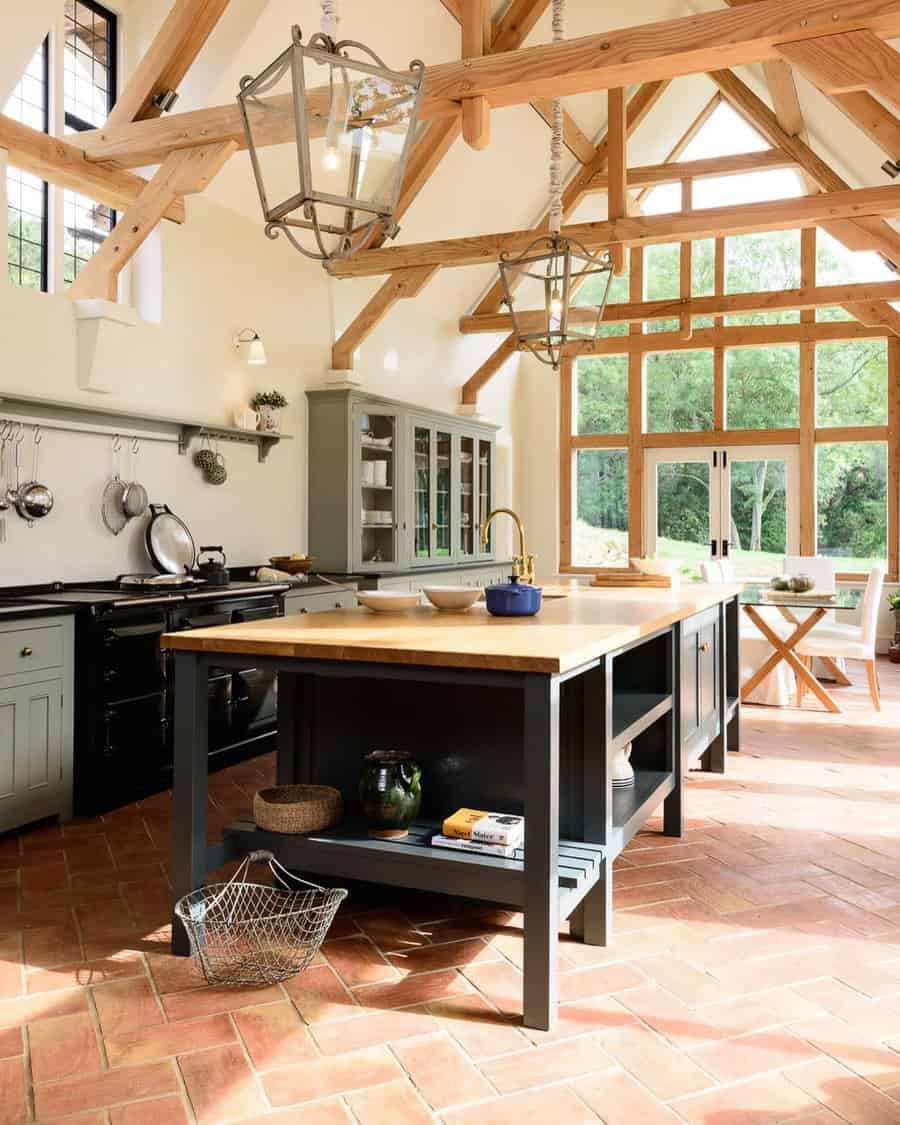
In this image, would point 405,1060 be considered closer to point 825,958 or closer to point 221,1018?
point 221,1018

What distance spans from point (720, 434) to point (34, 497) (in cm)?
740

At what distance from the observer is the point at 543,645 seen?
2465 mm

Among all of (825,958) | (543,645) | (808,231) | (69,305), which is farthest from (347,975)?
(808,231)

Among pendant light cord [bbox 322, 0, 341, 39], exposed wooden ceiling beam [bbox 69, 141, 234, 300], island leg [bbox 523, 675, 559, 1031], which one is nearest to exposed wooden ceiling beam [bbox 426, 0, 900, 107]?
exposed wooden ceiling beam [bbox 69, 141, 234, 300]

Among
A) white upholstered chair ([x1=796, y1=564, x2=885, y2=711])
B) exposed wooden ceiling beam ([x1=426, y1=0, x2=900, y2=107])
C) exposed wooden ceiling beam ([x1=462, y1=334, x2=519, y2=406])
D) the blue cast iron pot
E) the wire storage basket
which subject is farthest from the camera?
exposed wooden ceiling beam ([x1=462, y1=334, x2=519, y2=406])

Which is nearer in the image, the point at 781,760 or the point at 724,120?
the point at 781,760

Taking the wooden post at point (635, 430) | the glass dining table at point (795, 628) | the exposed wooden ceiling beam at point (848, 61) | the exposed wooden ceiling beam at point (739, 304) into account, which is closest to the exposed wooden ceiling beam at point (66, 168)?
the exposed wooden ceiling beam at point (848, 61)

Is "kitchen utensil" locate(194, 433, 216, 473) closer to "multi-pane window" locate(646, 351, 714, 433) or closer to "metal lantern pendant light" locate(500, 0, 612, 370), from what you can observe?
"metal lantern pendant light" locate(500, 0, 612, 370)

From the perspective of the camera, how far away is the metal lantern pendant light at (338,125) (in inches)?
76.2

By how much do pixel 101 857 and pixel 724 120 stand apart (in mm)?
9452

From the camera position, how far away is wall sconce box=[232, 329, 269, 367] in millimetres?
5930

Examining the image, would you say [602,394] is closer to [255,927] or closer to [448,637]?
[448,637]

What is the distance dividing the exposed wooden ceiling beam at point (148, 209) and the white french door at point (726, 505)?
22.2 ft

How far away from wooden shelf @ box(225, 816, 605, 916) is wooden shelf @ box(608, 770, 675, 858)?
20cm
